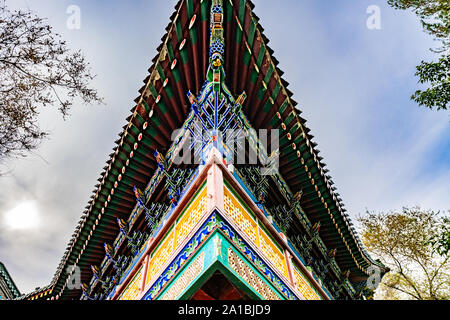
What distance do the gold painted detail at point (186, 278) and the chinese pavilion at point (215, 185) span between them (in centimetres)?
1

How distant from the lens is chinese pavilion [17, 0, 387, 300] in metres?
3.79

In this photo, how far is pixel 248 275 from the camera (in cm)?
351

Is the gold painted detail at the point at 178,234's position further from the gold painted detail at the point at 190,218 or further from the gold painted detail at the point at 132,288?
the gold painted detail at the point at 132,288

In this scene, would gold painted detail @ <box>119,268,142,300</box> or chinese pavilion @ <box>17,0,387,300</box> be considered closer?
chinese pavilion @ <box>17,0,387,300</box>

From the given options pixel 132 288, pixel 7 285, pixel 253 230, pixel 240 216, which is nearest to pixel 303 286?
pixel 253 230

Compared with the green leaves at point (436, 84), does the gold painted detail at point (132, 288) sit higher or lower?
lower

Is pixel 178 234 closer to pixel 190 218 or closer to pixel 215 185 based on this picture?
pixel 190 218

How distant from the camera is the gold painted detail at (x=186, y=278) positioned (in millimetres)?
3348

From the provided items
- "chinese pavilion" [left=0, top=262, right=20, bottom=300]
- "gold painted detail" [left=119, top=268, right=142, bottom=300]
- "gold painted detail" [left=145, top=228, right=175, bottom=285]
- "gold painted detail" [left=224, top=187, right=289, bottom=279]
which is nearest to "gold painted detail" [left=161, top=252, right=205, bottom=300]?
"gold painted detail" [left=224, top=187, right=289, bottom=279]

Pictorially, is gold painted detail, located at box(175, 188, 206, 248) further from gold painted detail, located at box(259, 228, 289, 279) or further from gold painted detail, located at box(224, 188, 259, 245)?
gold painted detail, located at box(259, 228, 289, 279)

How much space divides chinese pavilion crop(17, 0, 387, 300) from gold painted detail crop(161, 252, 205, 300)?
0.04 ft

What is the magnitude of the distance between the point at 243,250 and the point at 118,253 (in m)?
5.07

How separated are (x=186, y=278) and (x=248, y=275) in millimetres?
683

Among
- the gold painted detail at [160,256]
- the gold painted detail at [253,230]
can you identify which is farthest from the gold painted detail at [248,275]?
the gold painted detail at [160,256]
